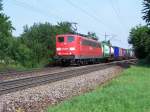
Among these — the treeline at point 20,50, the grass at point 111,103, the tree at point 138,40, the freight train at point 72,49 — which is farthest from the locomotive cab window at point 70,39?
the tree at point 138,40

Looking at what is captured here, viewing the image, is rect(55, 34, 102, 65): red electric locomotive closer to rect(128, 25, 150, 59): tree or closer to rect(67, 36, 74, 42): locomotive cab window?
rect(67, 36, 74, 42): locomotive cab window

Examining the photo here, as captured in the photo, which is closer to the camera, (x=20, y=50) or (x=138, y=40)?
(x=20, y=50)

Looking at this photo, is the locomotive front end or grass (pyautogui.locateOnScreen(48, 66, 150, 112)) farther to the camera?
the locomotive front end

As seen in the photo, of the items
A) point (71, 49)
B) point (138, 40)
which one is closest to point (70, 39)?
point (71, 49)

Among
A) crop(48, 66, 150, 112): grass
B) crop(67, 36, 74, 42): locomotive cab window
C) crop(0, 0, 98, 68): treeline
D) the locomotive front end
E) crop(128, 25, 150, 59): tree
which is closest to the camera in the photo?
crop(48, 66, 150, 112): grass

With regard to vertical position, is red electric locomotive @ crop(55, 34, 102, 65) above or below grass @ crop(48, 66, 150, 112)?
above

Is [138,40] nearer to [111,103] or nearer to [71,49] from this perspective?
[71,49]

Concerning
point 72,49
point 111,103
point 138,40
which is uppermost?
point 138,40

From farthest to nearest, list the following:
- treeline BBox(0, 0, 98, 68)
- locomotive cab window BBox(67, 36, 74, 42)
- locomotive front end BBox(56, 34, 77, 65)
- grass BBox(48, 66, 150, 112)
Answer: treeline BBox(0, 0, 98, 68) → locomotive cab window BBox(67, 36, 74, 42) → locomotive front end BBox(56, 34, 77, 65) → grass BBox(48, 66, 150, 112)

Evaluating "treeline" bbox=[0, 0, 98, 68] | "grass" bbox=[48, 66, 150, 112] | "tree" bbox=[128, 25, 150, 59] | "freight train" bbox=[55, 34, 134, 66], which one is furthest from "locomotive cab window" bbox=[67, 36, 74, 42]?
"tree" bbox=[128, 25, 150, 59]

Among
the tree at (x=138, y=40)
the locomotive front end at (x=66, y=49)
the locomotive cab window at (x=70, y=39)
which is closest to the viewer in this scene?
the locomotive front end at (x=66, y=49)

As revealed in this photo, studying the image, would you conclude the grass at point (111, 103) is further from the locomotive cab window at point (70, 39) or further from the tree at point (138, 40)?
the tree at point (138, 40)

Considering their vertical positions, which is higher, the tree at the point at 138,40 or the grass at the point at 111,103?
the tree at the point at 138,40

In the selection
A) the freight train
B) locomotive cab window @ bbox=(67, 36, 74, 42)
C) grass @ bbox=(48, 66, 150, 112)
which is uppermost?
locomotive cab window @ bbox=(67, 36, 74, 42)
